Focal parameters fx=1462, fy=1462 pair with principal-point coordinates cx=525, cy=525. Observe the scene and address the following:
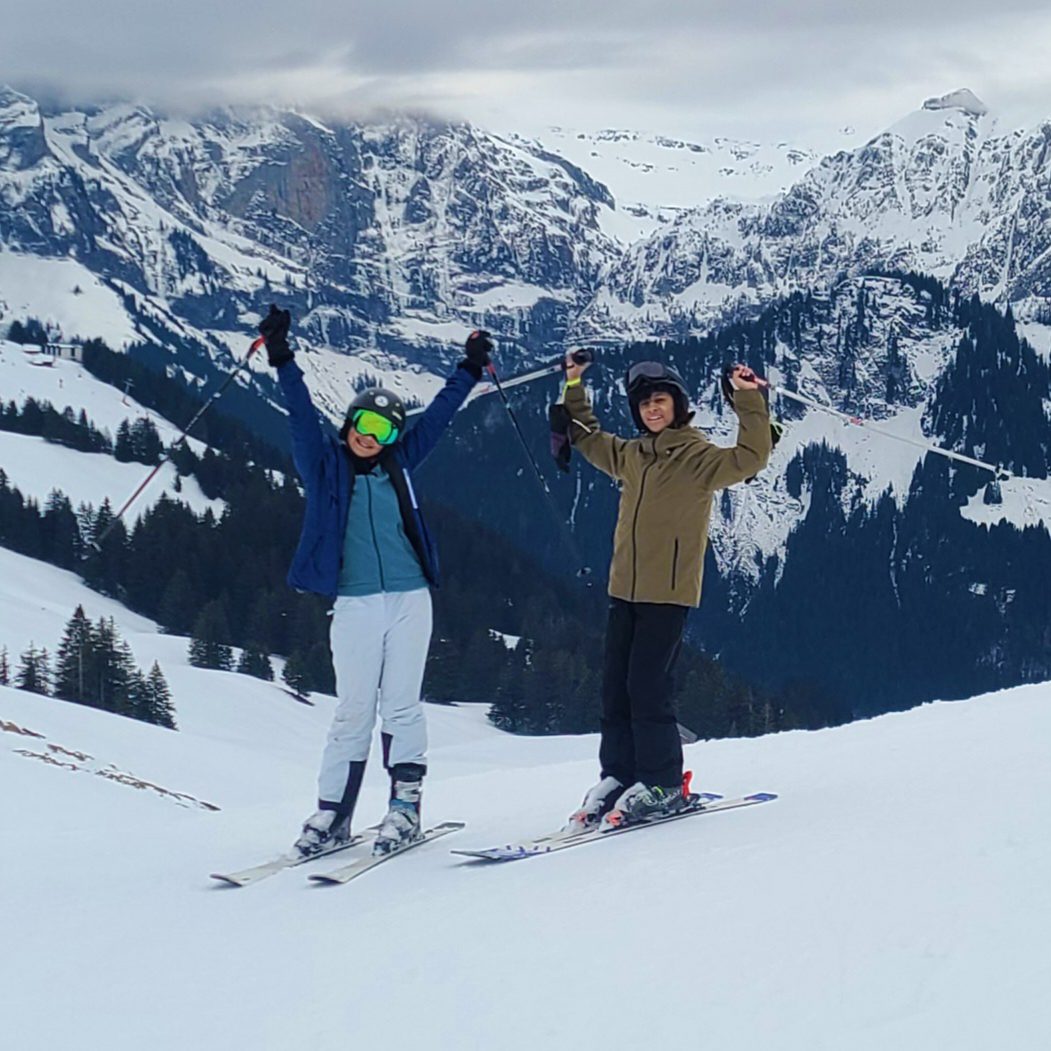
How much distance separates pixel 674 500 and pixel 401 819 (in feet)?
7.79

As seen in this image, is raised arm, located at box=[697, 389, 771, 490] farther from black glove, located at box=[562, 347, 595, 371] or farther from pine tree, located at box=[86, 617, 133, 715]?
pine tree, located at box=[86, 617, 133, 715]

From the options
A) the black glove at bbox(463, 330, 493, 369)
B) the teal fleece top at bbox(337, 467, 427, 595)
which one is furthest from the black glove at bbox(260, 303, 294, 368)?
the black glove at bbox(463, 330, 493, 369)

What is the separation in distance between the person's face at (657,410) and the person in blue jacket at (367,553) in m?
0.94

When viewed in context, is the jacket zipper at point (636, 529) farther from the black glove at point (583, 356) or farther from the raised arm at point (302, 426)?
the raised arm at point (302, 426)

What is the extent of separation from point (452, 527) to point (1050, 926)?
117 m

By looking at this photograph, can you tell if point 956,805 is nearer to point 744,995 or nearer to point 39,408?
point 744,995

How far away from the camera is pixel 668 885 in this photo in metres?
6.11

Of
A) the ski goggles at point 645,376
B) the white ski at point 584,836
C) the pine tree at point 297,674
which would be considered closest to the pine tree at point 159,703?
the pine tree at point 297,674

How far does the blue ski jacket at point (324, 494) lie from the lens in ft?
26.1

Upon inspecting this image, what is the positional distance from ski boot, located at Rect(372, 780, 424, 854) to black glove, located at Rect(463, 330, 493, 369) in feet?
8.05

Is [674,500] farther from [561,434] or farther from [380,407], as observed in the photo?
[380,407]

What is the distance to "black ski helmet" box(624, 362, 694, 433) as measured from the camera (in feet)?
27.3

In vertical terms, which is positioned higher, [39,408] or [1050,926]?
[39,408]

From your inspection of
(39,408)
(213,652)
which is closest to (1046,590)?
(39,408)
